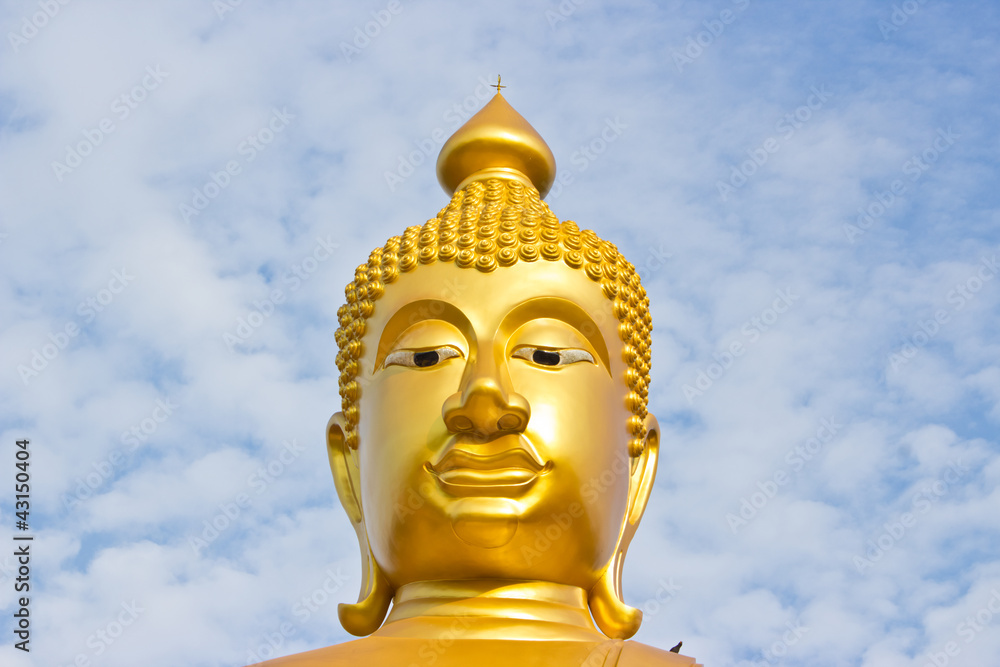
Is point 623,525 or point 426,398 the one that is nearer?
point 426,398

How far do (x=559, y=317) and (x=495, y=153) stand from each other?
1718mm

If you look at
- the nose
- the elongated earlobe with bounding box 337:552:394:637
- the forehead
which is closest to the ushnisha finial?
the forehead

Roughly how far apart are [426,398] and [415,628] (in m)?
1.21

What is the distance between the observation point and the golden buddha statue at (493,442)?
6.50 m

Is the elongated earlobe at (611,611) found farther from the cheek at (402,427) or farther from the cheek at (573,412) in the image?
the cheek at (402,427)

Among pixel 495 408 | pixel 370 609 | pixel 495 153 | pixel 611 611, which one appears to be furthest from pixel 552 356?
pixel 495 153

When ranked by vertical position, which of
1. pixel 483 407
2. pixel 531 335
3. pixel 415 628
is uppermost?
pixel 531 335

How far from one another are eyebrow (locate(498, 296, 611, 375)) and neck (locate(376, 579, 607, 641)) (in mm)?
1336

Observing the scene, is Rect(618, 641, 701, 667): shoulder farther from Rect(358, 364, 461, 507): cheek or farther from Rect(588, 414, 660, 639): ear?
Rect(358, 364, 461, 507): cheek

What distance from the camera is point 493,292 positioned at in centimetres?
706

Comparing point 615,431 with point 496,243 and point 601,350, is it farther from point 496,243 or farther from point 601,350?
point 496,243

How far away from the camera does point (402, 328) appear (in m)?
7.25

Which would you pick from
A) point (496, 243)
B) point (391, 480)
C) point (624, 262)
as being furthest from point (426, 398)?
point (624, 262)

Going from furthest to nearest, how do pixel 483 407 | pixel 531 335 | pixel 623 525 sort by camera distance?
pixel 623 525
pixel 531 335
pixel 483 407
